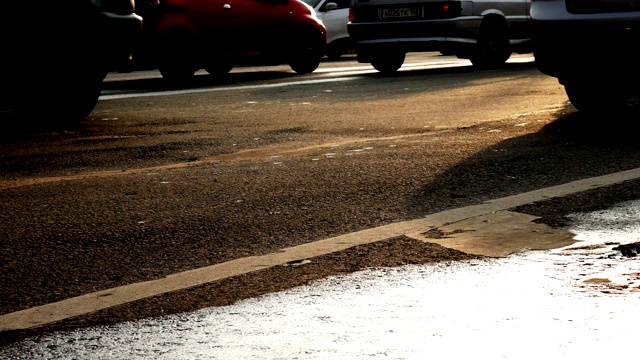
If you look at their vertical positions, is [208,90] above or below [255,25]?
below

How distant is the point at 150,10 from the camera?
16.5 m

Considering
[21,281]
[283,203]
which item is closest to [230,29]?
[283,203]

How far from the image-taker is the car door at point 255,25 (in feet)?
56.2

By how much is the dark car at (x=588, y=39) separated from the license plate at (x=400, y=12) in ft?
23.9

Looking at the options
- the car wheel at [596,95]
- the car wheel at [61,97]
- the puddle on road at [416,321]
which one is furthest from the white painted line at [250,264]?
the car wheel at [61,97]

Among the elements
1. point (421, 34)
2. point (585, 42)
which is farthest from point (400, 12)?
point (585, 42)

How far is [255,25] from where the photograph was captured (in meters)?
Answer: 17.4

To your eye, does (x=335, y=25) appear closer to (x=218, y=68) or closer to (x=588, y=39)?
(x=218, y=68)

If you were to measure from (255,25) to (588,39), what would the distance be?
932 cm

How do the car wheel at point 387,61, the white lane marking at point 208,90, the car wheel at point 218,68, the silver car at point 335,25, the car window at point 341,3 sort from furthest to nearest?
the car window at point 341,3 → the silver car at point 335,25 → the car wheel at point 218,68 → the car wheel at point 387,61 → the white lane marking at point 208,90

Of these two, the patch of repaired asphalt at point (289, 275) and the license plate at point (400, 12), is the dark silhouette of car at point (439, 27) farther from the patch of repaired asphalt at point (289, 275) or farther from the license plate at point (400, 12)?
the patch of repaired asphalt at point (289, 275)

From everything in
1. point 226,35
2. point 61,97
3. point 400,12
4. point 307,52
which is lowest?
point 307,52

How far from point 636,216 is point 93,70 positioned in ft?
20.6

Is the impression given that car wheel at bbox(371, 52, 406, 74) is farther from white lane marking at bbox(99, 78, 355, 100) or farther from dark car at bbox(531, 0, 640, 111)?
dark car at bbox(531, 0, 640, 111)
